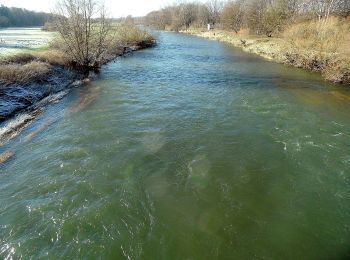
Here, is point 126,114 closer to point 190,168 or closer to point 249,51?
point 190,168

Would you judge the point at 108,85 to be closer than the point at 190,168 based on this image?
No

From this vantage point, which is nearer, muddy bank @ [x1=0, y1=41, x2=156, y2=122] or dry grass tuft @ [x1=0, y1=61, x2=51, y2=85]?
muddy bank @ [x1=0, y1=41, x2=156, y2=122]

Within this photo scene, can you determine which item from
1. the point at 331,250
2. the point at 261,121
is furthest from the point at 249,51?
the point at 331,250

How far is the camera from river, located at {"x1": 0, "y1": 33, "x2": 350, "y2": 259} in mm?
7844

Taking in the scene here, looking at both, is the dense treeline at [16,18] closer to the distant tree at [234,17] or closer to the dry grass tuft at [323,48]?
the distant tree at [234,17]

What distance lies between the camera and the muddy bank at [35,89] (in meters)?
17.6

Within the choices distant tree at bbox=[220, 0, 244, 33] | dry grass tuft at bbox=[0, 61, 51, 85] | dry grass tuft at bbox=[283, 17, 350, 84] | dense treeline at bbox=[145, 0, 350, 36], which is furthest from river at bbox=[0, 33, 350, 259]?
distant tree at bbox=[220, 0, 244, 33]

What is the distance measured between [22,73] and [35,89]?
1830 millimetres

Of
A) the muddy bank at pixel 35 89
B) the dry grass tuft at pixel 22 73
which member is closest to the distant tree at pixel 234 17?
the muddy bank at pixel 35 89

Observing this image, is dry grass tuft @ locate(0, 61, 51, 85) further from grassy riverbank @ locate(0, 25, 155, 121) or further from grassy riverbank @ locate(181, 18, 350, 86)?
grassy riverbank @ locate(181, 18, 350, 86)

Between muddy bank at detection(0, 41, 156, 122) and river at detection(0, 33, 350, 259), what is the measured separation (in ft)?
5.69

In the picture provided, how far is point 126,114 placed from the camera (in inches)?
661

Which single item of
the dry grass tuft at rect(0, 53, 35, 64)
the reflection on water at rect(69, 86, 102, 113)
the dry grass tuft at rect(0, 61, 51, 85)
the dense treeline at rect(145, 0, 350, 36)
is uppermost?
the dense treeline at rect(145, 0, 350, 36)

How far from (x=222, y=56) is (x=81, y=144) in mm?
29897
